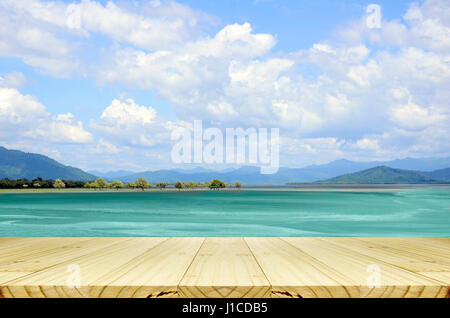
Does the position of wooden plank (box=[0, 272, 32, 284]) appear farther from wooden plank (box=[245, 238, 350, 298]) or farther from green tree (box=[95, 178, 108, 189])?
green tree (box=[95, 178, 108, 189])

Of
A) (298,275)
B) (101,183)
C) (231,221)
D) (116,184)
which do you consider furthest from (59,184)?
(298,275)

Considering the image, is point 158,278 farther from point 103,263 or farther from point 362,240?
point 362,240

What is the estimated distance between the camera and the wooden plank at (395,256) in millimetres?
3020

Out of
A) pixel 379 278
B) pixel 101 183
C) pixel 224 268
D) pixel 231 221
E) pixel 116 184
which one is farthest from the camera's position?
pixel 116 184

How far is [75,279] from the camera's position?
2.49 metres

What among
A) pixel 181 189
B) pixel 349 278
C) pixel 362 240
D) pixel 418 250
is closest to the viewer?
pixel 349 278

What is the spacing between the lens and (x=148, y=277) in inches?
99.9

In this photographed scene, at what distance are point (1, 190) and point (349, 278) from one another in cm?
16935

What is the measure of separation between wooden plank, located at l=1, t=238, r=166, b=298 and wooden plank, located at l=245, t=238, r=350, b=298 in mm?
1285

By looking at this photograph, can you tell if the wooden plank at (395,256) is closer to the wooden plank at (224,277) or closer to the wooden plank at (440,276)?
the wooden plank at (440,276)

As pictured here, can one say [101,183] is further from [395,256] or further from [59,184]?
[395,256]

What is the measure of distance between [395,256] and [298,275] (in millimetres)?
1576

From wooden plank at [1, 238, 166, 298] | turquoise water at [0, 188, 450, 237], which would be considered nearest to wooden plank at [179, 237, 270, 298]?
wooden plank at [1, 238, 166, 298]
